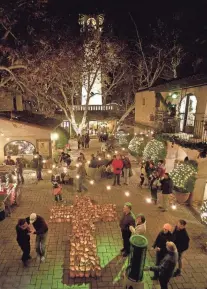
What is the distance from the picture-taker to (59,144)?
24.4 metres

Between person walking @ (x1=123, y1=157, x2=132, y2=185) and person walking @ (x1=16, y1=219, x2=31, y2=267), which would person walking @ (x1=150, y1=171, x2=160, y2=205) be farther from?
person walking @ (x1=16, y1=219, x2=31, y2=267)

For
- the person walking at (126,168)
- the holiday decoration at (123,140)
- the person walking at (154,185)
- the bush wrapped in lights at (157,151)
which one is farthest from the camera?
the holiday decoration at (123,140)

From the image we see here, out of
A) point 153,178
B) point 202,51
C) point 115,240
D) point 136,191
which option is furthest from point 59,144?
point 202,51

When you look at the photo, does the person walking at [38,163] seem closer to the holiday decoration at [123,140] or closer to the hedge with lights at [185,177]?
the hedge with lights at [185,177]

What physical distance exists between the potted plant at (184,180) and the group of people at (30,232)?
6.85 metres

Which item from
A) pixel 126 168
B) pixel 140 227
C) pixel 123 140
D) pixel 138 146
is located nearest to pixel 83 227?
pixel 140 227

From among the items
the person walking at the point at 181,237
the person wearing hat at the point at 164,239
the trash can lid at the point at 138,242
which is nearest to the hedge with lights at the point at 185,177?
the person walking at the point at 181,237

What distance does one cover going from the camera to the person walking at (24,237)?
6969 millimetres

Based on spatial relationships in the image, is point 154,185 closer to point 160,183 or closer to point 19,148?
point 160,183

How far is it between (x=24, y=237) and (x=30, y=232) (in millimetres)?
218

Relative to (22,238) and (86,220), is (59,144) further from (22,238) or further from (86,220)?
(22,238)

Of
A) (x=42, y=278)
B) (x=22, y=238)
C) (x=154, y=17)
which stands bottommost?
(x=42, y=278)

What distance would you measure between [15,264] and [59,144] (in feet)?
57.3

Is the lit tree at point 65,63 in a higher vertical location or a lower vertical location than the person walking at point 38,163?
higher
